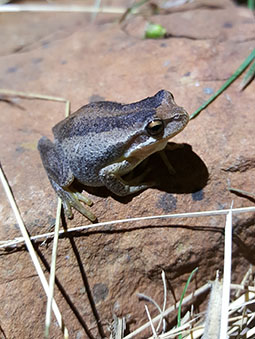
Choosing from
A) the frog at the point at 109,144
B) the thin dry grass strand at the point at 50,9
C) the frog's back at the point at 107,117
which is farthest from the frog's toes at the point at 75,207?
the thin dry grass strand at the point at 50,9

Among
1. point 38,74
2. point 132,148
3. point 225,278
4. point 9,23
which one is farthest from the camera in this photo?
point 9,23

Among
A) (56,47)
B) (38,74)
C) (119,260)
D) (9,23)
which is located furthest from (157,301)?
(9,23)

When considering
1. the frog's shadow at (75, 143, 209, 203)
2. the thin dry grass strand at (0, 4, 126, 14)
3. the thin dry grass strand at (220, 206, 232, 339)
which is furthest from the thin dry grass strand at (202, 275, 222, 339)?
the thin dry grass strand at (0, 4, 126, 14)

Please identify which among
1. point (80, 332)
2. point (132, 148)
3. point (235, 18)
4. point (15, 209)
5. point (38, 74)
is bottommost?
point (80, 332)

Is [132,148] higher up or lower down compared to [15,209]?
higher up

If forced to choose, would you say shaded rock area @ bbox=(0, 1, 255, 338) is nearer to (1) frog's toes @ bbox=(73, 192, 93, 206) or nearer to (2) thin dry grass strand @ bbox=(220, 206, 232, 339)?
(1) frog's toes @ bbox=(73, 192, 93, 206)

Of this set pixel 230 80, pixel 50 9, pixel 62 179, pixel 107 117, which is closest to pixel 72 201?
pixel 62 179

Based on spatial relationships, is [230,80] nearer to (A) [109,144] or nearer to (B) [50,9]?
(A) [109,144]

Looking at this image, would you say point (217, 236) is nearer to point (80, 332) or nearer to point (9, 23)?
point (80, 332)
